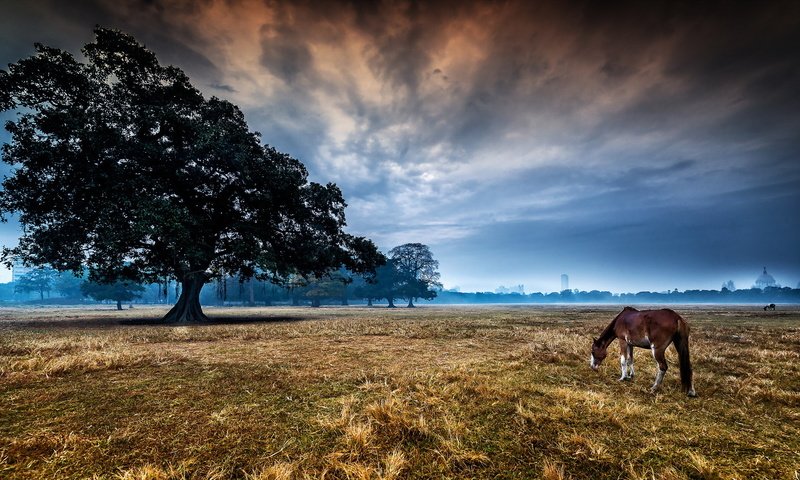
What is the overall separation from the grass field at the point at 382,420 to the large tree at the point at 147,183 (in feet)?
49.7

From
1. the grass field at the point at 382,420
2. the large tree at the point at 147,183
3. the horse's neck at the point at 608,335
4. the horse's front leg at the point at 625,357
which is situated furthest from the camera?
the large tree at the point at 147,183

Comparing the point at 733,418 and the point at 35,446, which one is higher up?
the point at 35,446

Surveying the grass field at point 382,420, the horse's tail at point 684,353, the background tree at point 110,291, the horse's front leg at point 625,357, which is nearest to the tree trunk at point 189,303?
the grass field at point 382,420

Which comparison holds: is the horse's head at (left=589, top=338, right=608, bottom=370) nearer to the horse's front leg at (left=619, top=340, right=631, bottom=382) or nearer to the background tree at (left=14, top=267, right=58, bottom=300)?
the horse's front leg at (left=619, top=340, right=631, bottom=382)

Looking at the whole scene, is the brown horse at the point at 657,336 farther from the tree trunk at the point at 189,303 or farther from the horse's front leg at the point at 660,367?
the tree trunk at the point at 189,303

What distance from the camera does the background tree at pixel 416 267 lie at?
3420 inches

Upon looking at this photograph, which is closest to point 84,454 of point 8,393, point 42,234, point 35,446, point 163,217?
point 35,446

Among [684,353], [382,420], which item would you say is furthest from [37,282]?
[684,353]

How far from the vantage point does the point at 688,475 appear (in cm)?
367

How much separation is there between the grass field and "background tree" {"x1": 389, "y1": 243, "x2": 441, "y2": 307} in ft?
255

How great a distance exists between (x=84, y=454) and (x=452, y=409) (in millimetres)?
5311

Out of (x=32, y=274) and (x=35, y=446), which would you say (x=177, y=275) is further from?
(x=32, y=274)

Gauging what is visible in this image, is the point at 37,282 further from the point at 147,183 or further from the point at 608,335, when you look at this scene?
the point at 608,335

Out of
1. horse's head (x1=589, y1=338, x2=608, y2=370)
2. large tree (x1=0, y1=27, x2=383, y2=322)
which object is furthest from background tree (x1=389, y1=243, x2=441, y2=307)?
horse's head (x1=589, y1=338, x2=608, y2=370)
